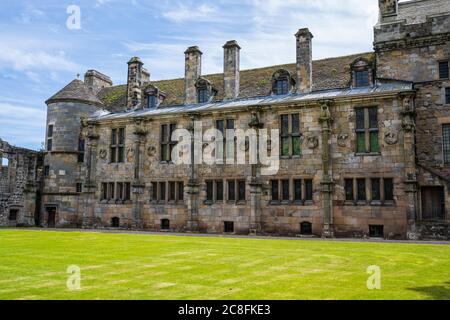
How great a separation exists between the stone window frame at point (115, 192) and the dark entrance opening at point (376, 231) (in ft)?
53.1

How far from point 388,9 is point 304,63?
6.26 m

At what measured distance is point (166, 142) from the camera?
2820 cm

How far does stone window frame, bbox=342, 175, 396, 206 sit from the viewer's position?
21.9m

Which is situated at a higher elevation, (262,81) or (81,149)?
(262,81)

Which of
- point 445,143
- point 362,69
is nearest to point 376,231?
point 445,143

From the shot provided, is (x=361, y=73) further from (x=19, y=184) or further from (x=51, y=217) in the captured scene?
(x=19, y=184)

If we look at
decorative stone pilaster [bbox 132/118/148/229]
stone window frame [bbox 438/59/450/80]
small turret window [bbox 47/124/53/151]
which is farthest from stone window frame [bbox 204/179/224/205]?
small turret window [bbox 47/124/53/151]

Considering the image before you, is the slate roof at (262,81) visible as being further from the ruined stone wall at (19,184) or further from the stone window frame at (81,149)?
the ruined stone wall at (19,184)

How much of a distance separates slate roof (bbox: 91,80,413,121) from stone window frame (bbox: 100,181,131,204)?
4885 millimetres

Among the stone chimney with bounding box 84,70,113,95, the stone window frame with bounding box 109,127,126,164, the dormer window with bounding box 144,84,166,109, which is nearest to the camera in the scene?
the stone window frame with bounding box 109,127,126,164

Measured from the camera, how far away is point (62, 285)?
7629 millimetres

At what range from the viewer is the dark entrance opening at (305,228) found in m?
23.4

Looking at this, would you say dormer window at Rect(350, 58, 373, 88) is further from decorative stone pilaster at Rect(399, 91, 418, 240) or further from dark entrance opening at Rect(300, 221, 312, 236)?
dark entrance opening at Rect(300, 221, 312, 236)

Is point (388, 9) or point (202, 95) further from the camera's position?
point (202, 95)
